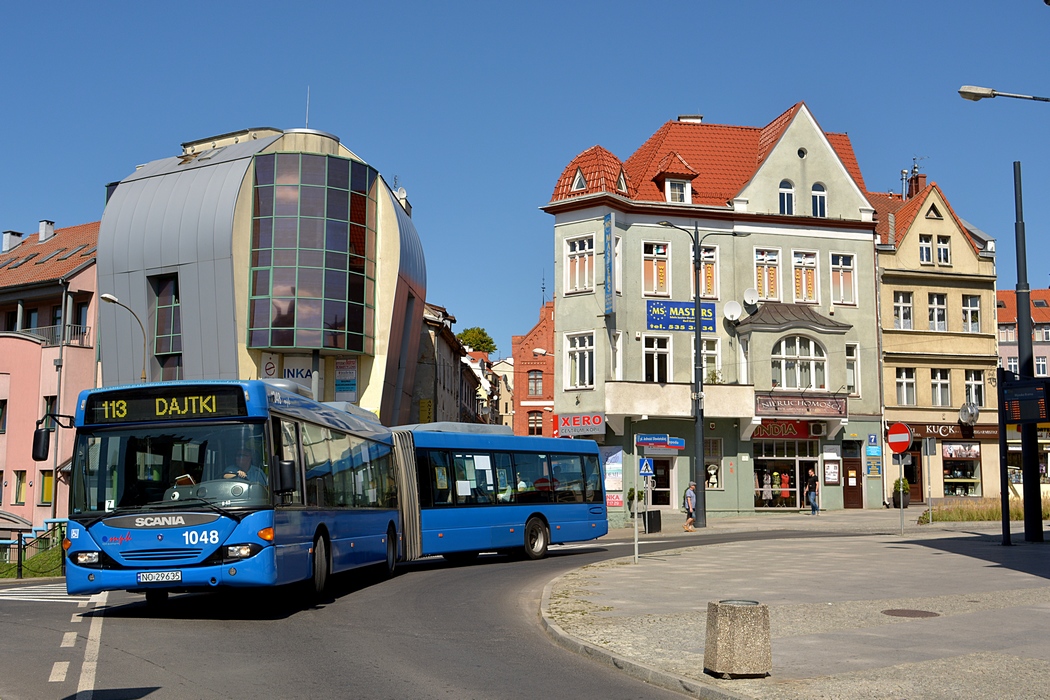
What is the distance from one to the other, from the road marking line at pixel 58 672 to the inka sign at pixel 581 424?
3506 centimetres

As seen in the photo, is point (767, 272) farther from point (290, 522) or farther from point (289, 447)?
point (290, 522)

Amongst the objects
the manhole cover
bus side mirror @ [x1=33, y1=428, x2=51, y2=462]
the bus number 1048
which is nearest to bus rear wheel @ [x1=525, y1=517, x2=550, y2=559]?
the bus number 1048

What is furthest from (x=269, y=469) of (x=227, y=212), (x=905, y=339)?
(x=905, y=339)

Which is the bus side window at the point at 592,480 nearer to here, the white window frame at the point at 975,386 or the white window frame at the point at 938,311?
the white window frame at the point at 938,311

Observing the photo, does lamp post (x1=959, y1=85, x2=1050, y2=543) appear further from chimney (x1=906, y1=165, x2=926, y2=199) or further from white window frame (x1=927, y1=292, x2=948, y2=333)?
chimney (x1=906, y1=165, x2=926, y2=199)

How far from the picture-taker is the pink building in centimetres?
5162

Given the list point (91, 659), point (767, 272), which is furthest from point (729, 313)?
point (91, 659)

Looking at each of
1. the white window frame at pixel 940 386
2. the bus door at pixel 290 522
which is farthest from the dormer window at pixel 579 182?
the bus door at pixel 290 522

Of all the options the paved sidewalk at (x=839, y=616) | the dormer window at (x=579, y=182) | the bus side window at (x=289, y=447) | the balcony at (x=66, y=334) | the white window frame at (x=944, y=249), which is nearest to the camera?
the paved sidewalk at (x=839, y=616)

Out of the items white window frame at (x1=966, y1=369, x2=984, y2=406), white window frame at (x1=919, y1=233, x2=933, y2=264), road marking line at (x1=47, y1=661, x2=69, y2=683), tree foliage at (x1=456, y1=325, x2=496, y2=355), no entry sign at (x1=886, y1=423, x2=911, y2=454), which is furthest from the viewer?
tree foliage at (x1=456, y1=325, x2=496, y2=355)

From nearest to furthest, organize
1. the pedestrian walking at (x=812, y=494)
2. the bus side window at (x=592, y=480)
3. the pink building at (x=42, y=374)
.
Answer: the bus side window at (x=592, y=480) → the pedestrian walking at (x=812, y=494) → the pink building at (x=42, y=374)

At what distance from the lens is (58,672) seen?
9391 millimetres

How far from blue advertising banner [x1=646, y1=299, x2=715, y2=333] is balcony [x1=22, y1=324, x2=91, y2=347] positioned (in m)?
27.4

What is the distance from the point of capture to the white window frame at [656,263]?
152ft
